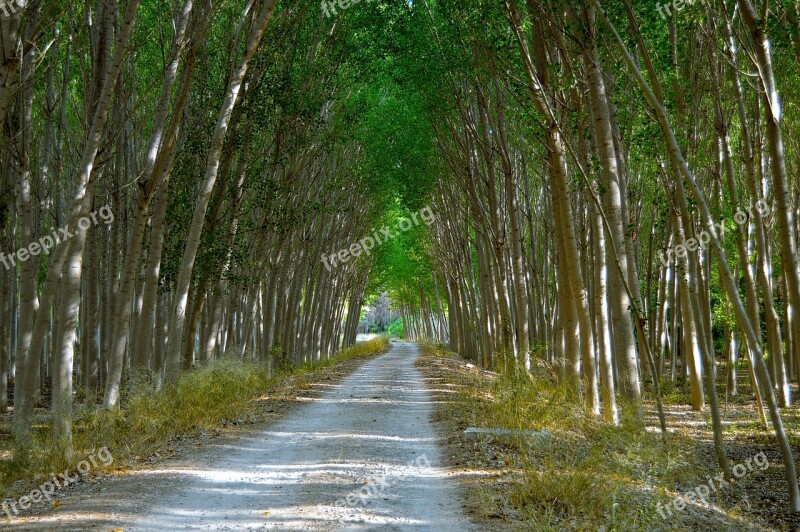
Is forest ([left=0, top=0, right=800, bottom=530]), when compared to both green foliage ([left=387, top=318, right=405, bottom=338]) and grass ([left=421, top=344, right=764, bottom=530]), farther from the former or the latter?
green foliage ([left=387, top=318, right=405, bottom=338])

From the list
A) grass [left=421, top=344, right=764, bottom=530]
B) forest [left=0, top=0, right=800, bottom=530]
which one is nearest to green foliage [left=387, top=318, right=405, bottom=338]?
forest [left=0, top=0, right=800, bottom=530]

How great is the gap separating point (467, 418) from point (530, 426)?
184 cm

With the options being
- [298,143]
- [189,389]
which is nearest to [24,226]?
[189,389]

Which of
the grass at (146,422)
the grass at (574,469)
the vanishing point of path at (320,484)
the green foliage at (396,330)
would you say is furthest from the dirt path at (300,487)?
the green foliage at (396,330)

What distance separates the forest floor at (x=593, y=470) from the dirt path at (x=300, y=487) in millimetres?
434

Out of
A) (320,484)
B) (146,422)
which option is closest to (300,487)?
(320,484)

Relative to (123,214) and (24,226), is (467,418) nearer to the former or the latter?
(24,226)

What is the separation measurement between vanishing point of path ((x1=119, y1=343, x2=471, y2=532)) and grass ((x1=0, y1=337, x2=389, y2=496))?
99 cm

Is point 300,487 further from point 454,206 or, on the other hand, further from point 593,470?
point 454,206

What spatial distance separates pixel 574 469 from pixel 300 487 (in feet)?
8.74

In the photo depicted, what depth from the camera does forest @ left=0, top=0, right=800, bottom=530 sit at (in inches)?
293

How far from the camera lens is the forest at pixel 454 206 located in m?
7.44

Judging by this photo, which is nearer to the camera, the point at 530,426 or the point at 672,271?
the point at 530,426

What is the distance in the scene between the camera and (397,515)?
5816 mm
